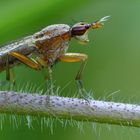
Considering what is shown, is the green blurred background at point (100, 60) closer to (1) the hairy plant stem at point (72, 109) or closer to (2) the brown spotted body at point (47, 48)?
(2) the brown spotted body at point (47, 48)

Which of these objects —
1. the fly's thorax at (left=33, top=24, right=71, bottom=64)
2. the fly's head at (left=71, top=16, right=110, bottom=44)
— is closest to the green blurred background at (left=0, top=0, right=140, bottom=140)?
the fly's thorax at (left=33, top=24, right=71, bottom=64)

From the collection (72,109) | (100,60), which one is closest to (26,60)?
(72,109)

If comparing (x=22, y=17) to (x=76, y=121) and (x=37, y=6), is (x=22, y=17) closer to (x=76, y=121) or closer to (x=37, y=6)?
(x=37, y=6)

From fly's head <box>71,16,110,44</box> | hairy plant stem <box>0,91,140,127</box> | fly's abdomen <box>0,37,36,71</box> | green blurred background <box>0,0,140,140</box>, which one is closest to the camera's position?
hairy plant stem <box>0,91,140,127</box>

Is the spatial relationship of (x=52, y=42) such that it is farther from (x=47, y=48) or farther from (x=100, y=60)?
(x=100, y=60)

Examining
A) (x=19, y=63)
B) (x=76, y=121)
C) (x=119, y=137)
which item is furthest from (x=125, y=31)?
(x=76, y=121)

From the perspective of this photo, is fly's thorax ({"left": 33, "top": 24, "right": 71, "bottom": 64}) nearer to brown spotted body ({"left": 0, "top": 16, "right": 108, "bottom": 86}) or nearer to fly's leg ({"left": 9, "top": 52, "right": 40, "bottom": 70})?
brown spotted body ({"left": 0, "top": 16, "right": 108, "bottom": 86})
